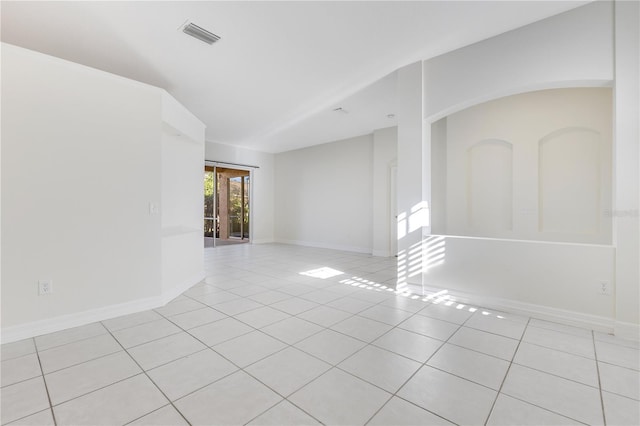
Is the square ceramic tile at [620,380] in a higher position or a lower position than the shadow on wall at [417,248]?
lower

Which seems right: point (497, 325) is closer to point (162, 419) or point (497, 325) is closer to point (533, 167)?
point (533, 167)

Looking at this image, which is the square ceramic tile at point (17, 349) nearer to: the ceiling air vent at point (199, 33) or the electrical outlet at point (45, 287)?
the electrical outlet at point (45, 287)

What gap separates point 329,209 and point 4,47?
646 cm

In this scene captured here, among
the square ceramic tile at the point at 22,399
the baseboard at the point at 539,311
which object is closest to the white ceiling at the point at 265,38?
the baseboard at the point at 539,311

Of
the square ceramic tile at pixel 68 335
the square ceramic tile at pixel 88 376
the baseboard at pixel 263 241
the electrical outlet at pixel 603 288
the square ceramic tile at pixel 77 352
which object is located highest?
the electrical outlet at pixel 603 288

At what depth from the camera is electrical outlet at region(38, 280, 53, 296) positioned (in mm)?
2557

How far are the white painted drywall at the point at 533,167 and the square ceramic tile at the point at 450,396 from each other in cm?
330

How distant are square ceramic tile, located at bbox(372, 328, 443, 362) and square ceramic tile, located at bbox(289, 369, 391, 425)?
0.54 meters

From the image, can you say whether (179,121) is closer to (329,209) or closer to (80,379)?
(80,379)

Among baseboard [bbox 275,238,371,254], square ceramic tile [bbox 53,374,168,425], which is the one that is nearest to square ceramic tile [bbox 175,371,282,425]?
square ceramic tile [bbox 53,374,168,425]

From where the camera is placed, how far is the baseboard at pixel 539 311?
2.60 metres

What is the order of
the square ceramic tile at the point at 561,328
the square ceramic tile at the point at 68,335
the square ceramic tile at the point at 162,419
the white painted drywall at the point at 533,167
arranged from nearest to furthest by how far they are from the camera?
the square ceramic tile at the point at 162,419 → the square ceramic tile at the point at 68,335 → the square ceramic tile at the point at 561,328 → the white painted drywall at the point at 533,167

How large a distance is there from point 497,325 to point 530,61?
2749mm

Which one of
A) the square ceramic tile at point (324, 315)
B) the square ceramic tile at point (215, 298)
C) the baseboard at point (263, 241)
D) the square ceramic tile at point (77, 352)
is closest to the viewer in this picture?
the square ceramic tile at point (77, 352)
